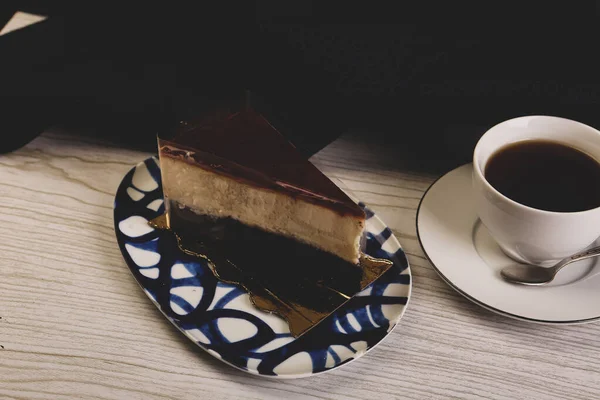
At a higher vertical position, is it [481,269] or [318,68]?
[318,68]

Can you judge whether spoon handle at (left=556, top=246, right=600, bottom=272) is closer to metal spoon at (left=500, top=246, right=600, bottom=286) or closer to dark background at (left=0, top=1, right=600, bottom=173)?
metal spoon at (left=500, top=246, right=600, bottom=286)

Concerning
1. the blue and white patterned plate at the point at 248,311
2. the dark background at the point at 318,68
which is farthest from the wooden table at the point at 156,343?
the dark background at the point at 318,68

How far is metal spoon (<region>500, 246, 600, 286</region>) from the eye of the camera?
56cm

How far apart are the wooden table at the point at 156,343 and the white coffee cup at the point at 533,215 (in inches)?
2.8

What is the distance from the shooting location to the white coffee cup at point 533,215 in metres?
0.52

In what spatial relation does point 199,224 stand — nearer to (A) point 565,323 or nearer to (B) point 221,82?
(B) point 221,82

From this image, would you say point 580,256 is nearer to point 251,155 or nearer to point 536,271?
point 536,271

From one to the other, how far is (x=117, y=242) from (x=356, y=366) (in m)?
0.27

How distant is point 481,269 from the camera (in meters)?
0.58

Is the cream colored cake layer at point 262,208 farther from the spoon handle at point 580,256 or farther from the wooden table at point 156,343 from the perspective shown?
the spoon handle at point 580,256

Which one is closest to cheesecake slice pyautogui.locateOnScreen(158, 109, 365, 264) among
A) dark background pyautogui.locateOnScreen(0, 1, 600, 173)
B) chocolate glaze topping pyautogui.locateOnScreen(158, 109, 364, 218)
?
chocolate glaze topping pyautogui.locateOnScreen(158, 109, 364, 218)

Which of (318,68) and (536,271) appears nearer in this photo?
(536,271)

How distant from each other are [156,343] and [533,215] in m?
0.34

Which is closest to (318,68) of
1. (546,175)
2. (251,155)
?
(251,155)
